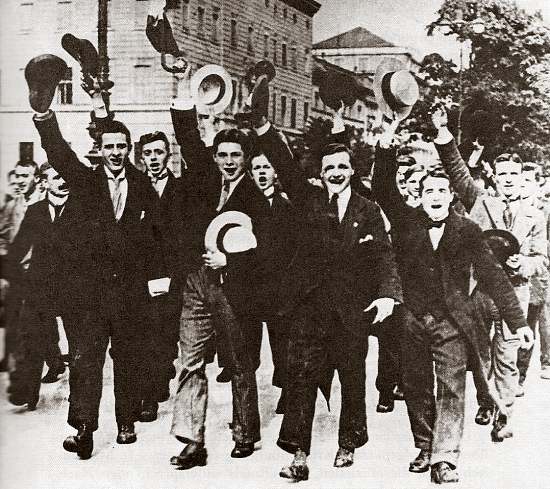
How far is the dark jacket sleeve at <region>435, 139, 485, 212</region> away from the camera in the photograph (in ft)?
14.3

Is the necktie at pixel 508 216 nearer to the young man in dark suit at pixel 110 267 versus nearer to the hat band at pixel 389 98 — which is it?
the hat band at pixel 389 98

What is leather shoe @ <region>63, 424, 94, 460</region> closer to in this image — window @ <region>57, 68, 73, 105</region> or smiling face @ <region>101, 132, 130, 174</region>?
smiling face @ <region>101, 132, 130, 174</region>

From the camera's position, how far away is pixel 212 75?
14.2 ft

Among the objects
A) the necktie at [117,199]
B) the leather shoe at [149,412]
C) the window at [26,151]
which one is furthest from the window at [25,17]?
the leather shoe at [149,412]

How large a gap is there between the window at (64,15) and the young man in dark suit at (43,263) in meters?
0.79

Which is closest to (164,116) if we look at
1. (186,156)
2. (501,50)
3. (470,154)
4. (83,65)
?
(186,156)

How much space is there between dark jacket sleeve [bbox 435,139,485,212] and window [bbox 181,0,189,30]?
152 cm

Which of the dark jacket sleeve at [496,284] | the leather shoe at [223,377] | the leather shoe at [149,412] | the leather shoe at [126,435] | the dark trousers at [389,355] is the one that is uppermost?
the dark jacket sleeve at [496,284]

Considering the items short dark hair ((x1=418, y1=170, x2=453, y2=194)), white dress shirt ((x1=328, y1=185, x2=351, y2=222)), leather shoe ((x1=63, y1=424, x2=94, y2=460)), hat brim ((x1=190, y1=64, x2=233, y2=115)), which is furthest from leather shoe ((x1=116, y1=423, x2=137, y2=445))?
short dark hair ((x1=418, y1=170, x2=453, y2=194))

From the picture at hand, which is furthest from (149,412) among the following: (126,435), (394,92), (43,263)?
(394,92)

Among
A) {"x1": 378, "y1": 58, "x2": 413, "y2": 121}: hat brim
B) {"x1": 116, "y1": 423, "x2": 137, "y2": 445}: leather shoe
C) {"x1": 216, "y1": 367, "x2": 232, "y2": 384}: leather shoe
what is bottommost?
{"x1": 116, "y1": 423, "x2": 137, "y2": 445}: leather shoe

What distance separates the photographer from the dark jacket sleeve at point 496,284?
4.32 meters

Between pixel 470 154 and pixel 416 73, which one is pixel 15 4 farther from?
pixel 470 154

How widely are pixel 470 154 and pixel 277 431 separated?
186cm
